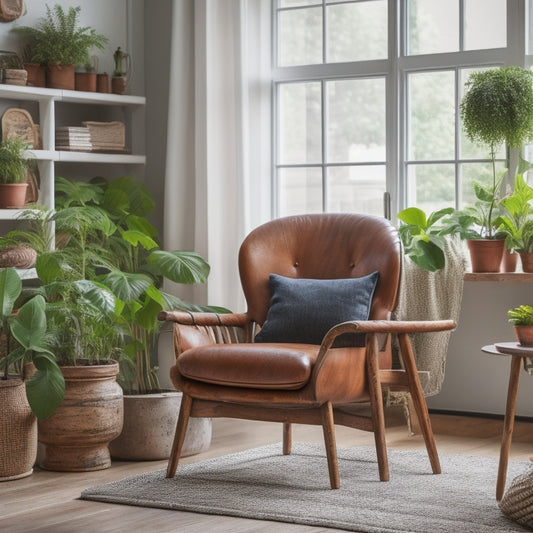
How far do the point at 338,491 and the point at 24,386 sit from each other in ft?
4.02

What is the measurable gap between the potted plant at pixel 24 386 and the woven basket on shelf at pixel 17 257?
1.84 ft

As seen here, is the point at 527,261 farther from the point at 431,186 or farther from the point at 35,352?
the point at 35,352

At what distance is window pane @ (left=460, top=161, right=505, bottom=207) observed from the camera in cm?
507

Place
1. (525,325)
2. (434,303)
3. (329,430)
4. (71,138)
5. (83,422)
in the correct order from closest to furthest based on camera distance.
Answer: (525,325) → (329,430) → (83,422) → (434,303) → (71,138)

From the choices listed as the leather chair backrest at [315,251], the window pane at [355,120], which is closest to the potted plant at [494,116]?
the window pane at [355,120]

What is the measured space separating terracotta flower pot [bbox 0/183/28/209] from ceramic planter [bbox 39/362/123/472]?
1.05 m

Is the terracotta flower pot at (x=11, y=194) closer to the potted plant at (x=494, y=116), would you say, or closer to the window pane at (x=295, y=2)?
the window pane at (x=295, y=2)

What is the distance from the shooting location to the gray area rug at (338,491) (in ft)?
10.5

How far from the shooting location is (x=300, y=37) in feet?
18.2

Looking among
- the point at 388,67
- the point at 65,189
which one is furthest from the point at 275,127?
the point at 65,189

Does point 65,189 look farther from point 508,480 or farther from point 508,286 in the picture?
point 508,480

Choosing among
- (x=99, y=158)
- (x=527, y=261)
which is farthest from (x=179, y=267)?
(x=527, y=261)

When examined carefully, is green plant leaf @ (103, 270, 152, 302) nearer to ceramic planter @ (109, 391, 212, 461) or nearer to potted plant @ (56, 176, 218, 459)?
potted plant @ (56, 176, 218, 459)

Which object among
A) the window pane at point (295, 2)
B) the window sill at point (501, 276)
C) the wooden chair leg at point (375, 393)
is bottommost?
the wooden chair leg at point (375, 393)
